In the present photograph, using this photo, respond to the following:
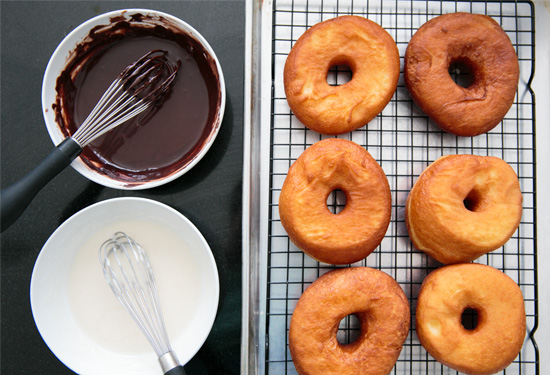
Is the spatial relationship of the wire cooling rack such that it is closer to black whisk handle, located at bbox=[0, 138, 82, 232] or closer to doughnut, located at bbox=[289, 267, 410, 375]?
doughnut, located at bbox=[289, 267, 410, 375]

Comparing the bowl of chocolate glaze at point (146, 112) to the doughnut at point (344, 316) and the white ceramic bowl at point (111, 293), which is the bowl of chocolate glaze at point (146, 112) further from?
the doughnut at point (344, 316)

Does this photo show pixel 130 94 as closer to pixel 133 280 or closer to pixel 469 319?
pixel 133 280

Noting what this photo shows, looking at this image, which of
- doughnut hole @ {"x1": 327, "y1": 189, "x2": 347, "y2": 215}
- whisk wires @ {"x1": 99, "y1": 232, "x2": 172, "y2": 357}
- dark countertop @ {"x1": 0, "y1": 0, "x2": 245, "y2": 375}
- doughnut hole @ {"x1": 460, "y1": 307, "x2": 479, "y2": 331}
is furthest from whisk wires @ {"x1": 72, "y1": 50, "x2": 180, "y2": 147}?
doughnut hole @ {"x1": 460, "y1": 307, "x2": 479, "y2": 331}

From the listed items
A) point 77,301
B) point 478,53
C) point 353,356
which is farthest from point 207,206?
point 478,53

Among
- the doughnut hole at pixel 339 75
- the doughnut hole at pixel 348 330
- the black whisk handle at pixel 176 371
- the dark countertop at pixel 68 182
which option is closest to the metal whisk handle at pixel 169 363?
the black whisk handle at pixel 176 371

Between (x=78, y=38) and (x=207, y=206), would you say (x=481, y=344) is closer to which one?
(x=207, y=206)
